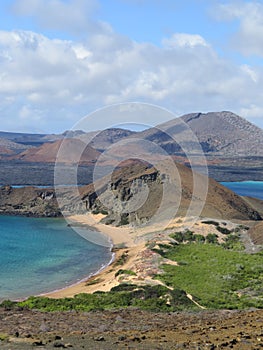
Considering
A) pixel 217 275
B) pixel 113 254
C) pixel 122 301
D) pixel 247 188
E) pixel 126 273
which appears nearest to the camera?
pixel 122 301

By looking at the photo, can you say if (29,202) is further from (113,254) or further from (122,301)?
(122,301)

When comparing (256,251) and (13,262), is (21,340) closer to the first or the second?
(13,262)

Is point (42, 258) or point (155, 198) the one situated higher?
point (155, 198)

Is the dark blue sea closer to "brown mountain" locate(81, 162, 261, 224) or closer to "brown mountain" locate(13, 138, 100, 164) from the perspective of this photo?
"brown mountain" locate(81, 162, 261, 224)

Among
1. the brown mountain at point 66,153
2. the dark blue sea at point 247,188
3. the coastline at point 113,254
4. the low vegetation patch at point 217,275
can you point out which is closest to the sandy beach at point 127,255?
the coastline at point 113,254

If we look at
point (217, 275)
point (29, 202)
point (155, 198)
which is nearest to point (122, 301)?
point (217, 275)
